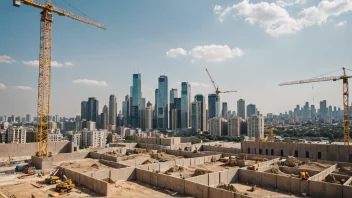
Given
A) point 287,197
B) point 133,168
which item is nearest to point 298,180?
point 287,197

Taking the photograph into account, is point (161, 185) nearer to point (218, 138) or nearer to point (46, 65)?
point (46, 65)

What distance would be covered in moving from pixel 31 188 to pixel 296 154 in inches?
1210

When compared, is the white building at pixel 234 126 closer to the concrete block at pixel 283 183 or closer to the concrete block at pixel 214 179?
the concrete block at pixel 214 179

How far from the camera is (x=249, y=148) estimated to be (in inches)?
1590

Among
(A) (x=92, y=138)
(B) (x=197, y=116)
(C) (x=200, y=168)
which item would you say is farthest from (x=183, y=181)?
(B) (x=197, y=116)

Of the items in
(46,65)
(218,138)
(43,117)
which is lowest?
(218,138)

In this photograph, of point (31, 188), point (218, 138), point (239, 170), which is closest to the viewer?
point (31, 188)

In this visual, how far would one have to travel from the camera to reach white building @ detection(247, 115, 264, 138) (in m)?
122

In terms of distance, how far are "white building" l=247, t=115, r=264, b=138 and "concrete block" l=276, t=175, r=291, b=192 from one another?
10360cm

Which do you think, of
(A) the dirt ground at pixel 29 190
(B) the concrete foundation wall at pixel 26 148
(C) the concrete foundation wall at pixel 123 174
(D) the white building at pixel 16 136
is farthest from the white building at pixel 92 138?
(C) the concrete foundation wall at pixel 123 174

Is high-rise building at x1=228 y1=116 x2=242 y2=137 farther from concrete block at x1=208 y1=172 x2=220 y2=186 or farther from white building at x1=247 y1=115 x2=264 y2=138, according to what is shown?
concrete block at x1=208 y1=172 x2=220 y2=186

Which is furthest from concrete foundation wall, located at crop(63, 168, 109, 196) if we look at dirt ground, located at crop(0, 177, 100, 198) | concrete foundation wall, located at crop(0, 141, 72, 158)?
concrete foundation wall, located at crop(0, 141, 72, 158)

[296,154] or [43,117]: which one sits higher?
[43,117]

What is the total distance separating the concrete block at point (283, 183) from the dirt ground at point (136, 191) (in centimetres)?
823
